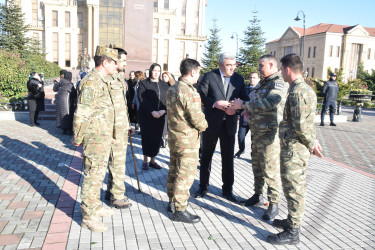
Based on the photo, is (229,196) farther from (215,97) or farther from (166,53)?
(166,53)

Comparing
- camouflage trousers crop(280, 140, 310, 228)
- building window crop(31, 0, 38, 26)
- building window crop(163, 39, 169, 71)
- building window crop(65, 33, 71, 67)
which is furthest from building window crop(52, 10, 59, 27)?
camouflage trousers crop(280, 140, 310, 228)

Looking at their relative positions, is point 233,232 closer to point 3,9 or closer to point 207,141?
point 207,141

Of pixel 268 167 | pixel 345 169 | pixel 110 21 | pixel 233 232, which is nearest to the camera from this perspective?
pixel 233 232

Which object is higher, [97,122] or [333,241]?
[97,122]

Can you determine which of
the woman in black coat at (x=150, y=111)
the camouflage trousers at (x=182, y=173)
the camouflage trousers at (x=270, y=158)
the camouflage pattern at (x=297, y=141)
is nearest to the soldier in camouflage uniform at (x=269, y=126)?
the camouflage trousers at (x=270, y=158)

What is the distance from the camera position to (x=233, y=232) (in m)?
3.86

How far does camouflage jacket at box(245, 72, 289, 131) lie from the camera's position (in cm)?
402

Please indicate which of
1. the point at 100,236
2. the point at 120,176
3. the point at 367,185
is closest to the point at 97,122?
the point at 120,176

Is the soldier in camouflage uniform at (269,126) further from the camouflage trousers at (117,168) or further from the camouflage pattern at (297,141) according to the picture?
the camouflage trousers at (117,168)

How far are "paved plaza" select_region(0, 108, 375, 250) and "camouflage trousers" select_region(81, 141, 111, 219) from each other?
31 centimetres

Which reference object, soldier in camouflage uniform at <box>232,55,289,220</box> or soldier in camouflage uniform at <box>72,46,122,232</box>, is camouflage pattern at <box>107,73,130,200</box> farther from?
soldier in camouflage uniform at <box>232,55,289,220</box>

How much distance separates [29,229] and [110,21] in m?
51.9

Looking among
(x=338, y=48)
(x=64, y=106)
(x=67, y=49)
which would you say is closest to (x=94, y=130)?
(x=64, y=106)

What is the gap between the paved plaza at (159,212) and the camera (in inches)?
141
